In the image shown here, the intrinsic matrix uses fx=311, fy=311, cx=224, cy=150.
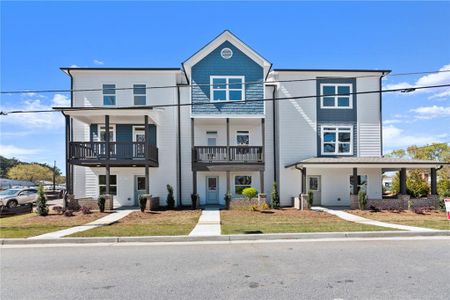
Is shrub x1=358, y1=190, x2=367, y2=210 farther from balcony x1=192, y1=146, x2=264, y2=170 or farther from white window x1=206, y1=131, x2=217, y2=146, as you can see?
white window x1=206, y1=131, x2=217, y2=146

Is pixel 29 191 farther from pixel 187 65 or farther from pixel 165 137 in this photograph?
pixel 187 65

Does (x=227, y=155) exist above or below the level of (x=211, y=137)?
below

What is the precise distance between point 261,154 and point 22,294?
52.8 feet

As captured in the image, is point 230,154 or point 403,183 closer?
point 403,183

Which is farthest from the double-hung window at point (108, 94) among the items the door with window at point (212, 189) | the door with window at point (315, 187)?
the door with window at point (315, 187)

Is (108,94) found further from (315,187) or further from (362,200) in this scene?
(362,200)

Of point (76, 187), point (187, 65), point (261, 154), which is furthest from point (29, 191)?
point (261, 154)

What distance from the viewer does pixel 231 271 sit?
20.2 ft

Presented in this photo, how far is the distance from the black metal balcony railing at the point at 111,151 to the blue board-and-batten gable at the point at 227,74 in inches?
158

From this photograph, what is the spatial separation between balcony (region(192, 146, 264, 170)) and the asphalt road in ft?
36.7

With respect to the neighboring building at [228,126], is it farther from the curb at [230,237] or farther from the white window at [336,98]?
the curb at [230,237]

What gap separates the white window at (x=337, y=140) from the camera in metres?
20.9

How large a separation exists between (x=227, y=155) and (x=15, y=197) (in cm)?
1733

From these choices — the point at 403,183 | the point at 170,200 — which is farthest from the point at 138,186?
the point at 403,183
